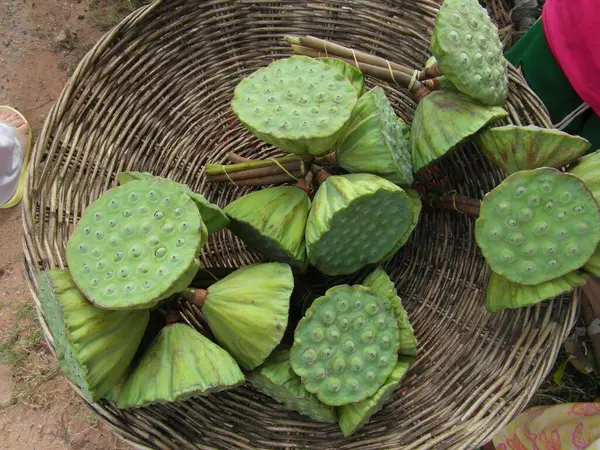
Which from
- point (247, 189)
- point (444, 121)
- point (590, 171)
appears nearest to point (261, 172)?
point (247, 189)

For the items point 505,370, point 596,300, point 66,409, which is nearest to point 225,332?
point 505,370

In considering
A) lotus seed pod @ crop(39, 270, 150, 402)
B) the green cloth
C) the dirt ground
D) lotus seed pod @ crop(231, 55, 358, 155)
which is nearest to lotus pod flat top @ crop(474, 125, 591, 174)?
lotus seed pod @ crop(231, 55, 358, 155)

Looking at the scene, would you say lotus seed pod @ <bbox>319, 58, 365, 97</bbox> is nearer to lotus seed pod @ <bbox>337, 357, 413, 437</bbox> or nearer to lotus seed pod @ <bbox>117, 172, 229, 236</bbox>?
lotus seed pod @ <bbox>117, 172, 229, 236</bbox>

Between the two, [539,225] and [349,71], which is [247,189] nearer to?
[349,71]

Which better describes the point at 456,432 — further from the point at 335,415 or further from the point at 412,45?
the point at 412,45

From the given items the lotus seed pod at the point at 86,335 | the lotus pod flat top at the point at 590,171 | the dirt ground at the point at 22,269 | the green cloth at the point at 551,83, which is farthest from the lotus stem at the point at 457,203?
the dirt ground at the point at 22,269
